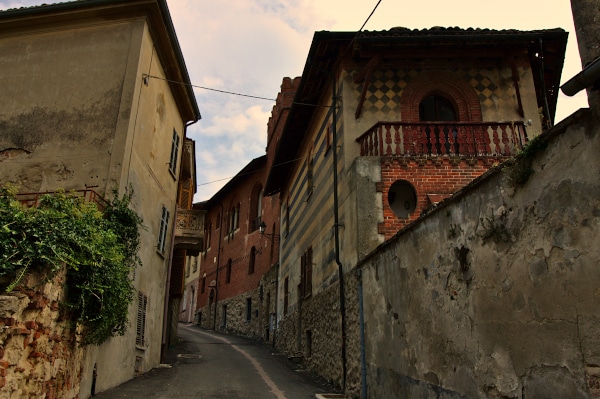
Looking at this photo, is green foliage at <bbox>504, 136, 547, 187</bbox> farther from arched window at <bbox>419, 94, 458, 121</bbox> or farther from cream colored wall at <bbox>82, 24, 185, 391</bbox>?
cream colored wall at <bbox>82, 24, 185, 391</bbox>

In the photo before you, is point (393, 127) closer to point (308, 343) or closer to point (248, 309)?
point (308, 343)

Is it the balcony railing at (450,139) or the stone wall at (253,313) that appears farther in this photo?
the stone wall at (253,313)

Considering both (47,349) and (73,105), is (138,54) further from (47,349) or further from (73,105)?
(47,349)

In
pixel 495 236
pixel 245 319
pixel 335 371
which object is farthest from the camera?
pixel 245 319

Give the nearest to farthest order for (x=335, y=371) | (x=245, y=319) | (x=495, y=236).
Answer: (x=495, y=236), (x=335, y=371), (x=245, y=319)

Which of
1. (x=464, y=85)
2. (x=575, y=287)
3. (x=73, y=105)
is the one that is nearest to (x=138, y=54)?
(x=73, y=105)

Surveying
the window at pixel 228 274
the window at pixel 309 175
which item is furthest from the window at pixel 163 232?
the window at pixel 228 274

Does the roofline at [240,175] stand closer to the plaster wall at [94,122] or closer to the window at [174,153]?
the window at [174,153]

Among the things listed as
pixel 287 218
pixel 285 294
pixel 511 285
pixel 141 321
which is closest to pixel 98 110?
pixel 141 321

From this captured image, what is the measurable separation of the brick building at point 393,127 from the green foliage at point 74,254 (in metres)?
4.59

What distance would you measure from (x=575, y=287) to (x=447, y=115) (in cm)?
866

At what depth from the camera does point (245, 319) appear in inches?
1030

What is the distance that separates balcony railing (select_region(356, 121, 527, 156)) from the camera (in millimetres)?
9953

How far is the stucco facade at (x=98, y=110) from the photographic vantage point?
33.3ft
